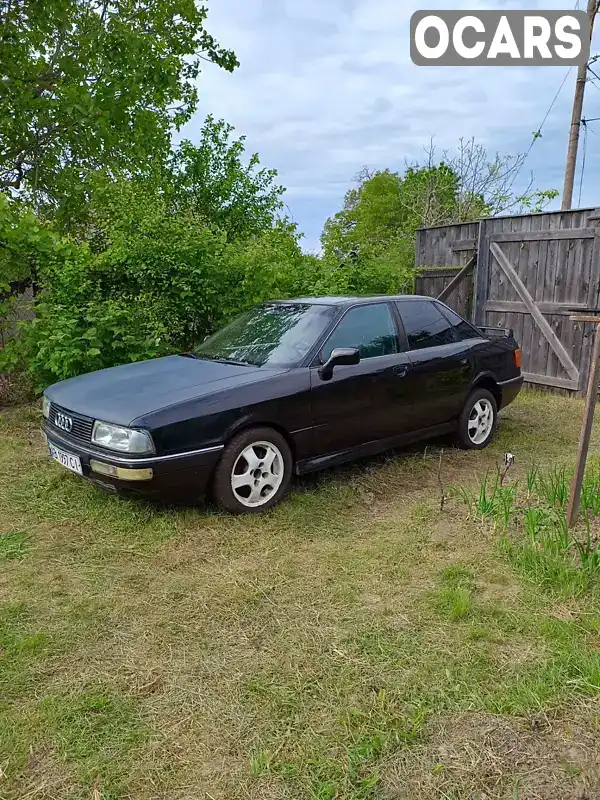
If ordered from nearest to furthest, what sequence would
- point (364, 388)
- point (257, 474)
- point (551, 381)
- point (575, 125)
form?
point (257, 474) → point (364, 388) → point (551, 381) → point (575, 125)

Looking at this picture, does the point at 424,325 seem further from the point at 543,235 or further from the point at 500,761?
the point at 543,235

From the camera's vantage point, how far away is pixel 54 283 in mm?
6723

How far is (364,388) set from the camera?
4.86m

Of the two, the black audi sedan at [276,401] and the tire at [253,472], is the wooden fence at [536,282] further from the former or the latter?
the tire at [253,472]

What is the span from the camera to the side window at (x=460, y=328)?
19.3 feet

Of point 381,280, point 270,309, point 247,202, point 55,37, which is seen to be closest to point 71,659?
point 270,309

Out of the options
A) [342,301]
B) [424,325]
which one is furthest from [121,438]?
[424,325]

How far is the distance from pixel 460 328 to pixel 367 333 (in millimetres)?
1329

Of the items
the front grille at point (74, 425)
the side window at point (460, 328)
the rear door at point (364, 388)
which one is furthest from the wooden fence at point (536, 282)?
the front grille at point (74, 425)

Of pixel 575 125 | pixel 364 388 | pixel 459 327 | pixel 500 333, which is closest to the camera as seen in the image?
pixel 364 388

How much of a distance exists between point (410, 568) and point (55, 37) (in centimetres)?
1137

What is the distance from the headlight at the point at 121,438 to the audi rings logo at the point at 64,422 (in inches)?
12.1

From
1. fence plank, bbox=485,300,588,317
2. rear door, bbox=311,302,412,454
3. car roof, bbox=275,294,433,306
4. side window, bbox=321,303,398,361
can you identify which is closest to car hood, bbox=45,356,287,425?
rear door, bbox=311,302,412,454

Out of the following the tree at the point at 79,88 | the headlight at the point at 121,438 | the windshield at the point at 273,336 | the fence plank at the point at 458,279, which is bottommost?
the headlight at the point at 121,438
